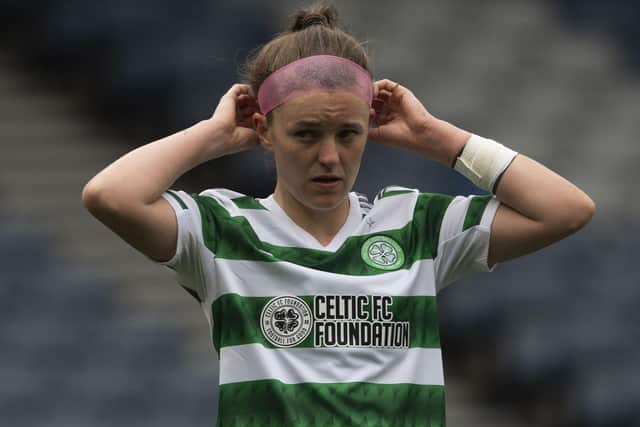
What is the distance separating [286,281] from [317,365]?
0.16m

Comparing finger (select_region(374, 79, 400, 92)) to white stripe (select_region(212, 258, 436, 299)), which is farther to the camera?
finger (select_region(374, 79, 400, 92))

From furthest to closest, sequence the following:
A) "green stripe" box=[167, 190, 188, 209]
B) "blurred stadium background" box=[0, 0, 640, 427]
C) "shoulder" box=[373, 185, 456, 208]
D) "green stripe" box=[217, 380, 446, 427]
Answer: "blurred stadium background" box=[0, 0, 640, 427] < "shoulder" box=[373, 185, 456, 208] < "green stripe" box=[167, 190, 188, 209] < "green stripe" box=[217, 380, 446, 427]

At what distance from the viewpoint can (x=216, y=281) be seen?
205 cm

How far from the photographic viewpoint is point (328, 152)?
79.0 inches

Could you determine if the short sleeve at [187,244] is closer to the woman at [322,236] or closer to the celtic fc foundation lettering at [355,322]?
the woman at [322,236]

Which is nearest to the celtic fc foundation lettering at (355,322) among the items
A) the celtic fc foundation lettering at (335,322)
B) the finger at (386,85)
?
the celtic fc foundation lettering at (335,322)

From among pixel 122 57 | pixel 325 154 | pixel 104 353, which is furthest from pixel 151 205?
pixel 122 57

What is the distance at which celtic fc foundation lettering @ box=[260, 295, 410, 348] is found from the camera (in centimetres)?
201

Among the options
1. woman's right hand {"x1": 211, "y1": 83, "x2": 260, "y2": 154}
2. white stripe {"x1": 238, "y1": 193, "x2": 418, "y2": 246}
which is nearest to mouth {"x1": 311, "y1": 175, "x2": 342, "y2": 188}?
white stripe {"x1": 238, "y1": 193, "x2": 418, "y2": 246}

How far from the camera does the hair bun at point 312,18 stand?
2.21 metres

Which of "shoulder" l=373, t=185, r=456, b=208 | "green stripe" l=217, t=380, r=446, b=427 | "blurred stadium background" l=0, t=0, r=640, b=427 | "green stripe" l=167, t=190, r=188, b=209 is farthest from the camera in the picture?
"blurred stadium background" l=0, t=0, r=640, b=427

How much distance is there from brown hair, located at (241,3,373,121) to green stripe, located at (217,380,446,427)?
500 millimetres

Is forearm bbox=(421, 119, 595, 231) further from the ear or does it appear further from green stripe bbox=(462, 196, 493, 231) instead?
the ear

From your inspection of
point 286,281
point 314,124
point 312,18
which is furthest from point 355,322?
point 312,18
